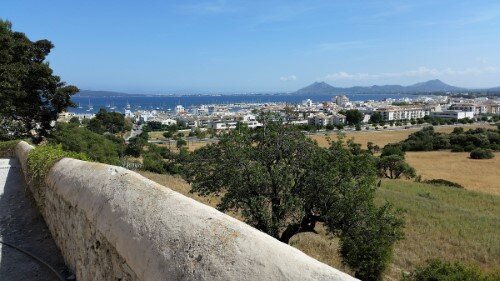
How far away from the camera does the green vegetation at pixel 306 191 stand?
39.2ft

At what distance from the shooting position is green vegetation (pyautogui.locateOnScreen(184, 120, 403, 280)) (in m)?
11.9

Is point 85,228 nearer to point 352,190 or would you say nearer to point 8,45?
point 352,190

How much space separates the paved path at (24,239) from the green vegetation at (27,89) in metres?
12.1

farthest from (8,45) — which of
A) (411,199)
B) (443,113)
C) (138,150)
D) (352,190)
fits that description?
(443,113)

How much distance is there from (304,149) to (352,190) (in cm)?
220

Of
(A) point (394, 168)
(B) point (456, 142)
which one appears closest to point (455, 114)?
(B) point (456, 142)

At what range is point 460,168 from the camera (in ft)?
181

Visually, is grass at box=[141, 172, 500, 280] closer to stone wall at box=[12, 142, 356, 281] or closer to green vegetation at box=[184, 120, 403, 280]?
green vegetation at box=[184, 120, 403, 280]

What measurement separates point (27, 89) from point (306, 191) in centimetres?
1737

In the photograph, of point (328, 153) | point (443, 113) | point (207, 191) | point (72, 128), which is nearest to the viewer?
point (328, 153)

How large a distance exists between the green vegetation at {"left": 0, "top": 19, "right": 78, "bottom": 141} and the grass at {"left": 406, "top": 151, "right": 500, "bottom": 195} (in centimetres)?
3837

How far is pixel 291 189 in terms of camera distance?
12719mm

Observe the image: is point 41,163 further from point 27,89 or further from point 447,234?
point 447,234

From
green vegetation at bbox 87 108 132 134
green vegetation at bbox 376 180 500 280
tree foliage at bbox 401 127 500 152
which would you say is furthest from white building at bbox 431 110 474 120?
green vegetation at bbox 376 180 500 280
